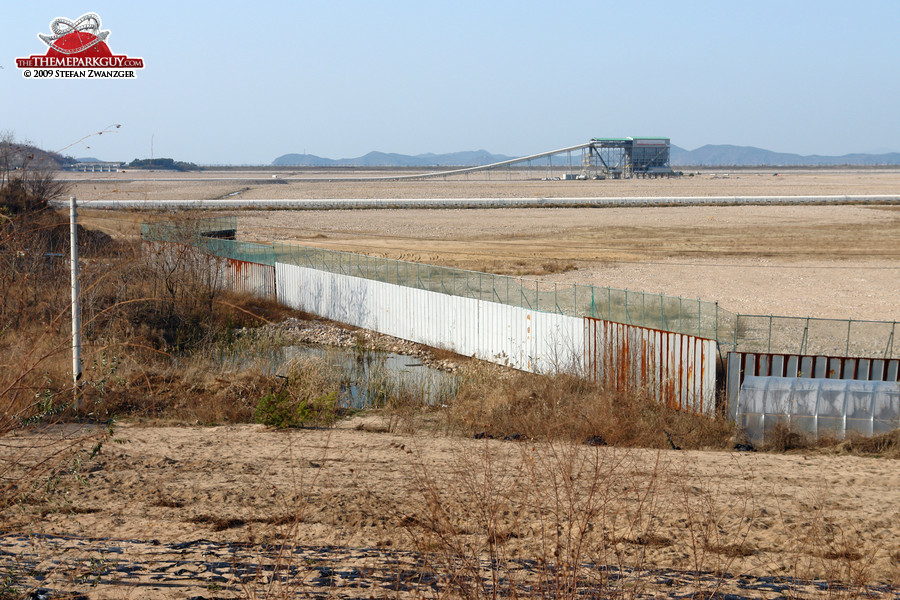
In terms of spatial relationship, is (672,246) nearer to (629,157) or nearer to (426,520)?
(426,520)

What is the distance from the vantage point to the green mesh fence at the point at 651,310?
1917cm

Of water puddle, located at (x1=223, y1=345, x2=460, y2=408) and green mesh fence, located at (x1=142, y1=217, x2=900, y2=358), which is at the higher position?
green mesh fence, located at (x1=142, y1=217, x2=900, y2=358)

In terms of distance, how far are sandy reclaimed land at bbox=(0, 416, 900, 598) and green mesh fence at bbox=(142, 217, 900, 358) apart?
15.7 feet

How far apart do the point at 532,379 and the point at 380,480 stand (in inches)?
446

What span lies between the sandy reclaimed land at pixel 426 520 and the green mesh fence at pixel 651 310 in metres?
4.77

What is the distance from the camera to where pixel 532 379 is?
22953 mm

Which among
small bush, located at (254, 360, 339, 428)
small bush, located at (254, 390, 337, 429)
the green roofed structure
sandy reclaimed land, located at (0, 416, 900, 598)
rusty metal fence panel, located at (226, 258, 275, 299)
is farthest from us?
the green roofed structure

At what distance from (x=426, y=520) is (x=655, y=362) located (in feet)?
43.5

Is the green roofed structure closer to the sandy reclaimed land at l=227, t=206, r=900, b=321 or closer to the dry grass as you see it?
the sandy reclaimed land at l=227, t=206, r=900, b=321

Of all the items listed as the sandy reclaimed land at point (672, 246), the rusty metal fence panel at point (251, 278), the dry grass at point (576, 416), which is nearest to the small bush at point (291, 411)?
the dry grass at point (576, 416)

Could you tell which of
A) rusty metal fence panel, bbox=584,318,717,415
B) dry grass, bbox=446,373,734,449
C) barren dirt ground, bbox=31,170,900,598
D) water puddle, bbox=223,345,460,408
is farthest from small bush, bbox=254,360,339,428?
rusty metal fence panel, bbox=584,318,717,415

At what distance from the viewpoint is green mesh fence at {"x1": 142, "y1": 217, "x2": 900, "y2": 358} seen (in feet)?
62.9

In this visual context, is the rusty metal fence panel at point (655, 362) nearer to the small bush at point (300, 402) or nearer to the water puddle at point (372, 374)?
the water puddle at point (372, 374)

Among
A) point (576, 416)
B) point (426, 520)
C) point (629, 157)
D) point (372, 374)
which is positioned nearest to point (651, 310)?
point (576, 416)
